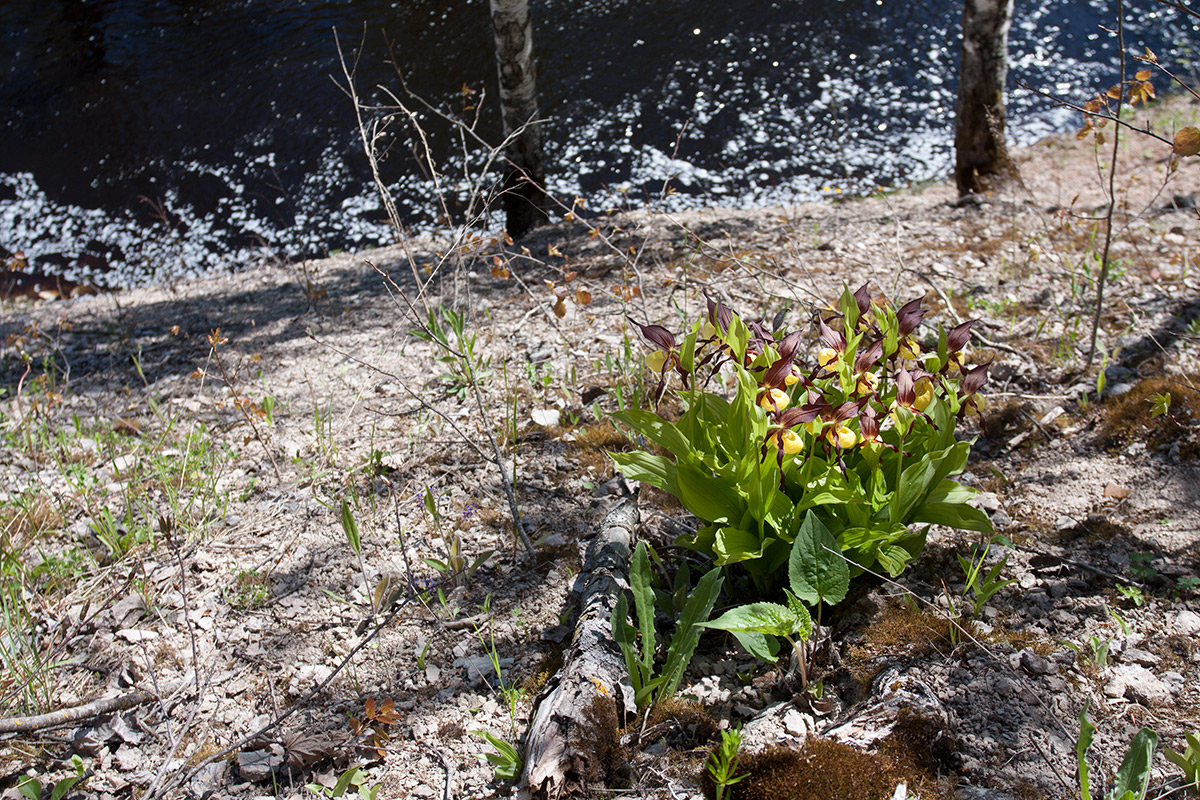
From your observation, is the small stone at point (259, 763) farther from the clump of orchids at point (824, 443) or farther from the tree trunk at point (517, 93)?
the tree trunk at point (517, 93)

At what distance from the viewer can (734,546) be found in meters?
2.10

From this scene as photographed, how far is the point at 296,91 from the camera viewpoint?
891 cm

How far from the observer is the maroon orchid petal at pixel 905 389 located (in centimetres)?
202

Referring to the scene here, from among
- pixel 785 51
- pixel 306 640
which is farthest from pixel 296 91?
pixel 306 640

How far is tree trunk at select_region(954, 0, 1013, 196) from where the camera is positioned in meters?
5.07

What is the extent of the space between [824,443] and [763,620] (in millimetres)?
508

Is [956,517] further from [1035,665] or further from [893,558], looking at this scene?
[1035,665]

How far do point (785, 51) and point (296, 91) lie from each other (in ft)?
19.2

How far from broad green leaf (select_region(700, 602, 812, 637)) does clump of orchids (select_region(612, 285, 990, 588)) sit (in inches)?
5.6

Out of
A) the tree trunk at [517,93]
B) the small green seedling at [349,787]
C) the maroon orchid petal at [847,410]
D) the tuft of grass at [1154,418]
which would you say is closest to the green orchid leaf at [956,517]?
the maroon orchid petal at [847,410]

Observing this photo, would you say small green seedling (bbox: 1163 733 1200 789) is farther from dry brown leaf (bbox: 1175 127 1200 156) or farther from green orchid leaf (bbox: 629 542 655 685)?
dry brown leaf (bbox: 1175 127 1200 156)

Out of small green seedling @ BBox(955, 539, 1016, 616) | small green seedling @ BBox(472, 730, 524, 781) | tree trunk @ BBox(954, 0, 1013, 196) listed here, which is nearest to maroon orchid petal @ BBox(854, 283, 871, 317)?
small green seedling @ BBox(955, 539, 1016, 616)

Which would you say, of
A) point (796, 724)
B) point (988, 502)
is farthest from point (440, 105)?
point (796, 724)

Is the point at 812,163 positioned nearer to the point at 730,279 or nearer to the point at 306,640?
the point at 730,279
